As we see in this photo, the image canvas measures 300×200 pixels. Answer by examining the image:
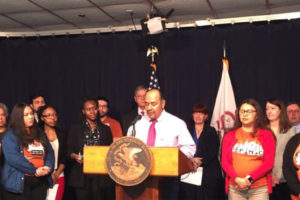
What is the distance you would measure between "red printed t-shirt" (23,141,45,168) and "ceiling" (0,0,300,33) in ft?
6.47

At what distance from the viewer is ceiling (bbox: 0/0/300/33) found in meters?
4.91

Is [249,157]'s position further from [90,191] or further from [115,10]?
[115,10]

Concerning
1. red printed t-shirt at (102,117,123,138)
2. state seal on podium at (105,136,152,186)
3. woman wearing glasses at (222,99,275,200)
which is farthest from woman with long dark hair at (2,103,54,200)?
woman wearing glasses at (222,99,275,200)

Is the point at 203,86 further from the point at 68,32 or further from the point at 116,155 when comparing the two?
the point at 116,155

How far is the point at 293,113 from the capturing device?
4.52 metres

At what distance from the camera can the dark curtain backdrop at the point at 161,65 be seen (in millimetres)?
5312

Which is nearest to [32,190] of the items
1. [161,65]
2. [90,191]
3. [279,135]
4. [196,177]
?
[90,191]

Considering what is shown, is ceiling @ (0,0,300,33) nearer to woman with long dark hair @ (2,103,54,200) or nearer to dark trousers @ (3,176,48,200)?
woman with long dark hair @ (2,103,54,200)

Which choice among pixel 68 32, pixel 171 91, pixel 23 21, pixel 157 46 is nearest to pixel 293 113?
pixel 171 91

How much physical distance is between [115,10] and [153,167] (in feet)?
10.4

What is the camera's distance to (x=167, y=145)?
118 inches

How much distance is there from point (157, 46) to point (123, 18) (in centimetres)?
63

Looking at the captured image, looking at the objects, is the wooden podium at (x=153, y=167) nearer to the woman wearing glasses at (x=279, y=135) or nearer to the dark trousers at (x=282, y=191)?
the woman wearing glasses at (x=279, y=135)

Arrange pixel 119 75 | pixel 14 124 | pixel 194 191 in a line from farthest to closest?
pixel 119 75 → pixel 194 191 → pixel 14 124
